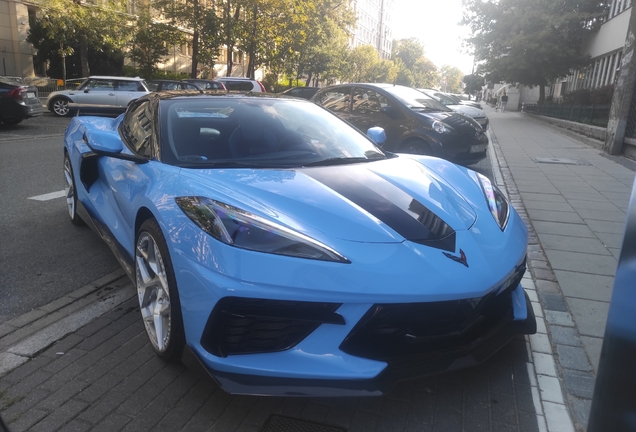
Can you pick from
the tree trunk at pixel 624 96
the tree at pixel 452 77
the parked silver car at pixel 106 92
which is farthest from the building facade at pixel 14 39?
the tree at pixel 452 77

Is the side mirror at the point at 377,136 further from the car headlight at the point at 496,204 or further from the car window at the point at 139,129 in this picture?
the car window at the point at 139,129

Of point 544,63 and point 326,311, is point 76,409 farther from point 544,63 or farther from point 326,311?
point 544,63

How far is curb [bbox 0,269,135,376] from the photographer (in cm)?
283

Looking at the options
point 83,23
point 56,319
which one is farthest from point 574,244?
point 83,23

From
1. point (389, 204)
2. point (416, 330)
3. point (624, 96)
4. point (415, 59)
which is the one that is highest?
point (415, 59)

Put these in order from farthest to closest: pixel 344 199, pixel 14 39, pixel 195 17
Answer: pixel 195 17, pixel 14 39, pixel 344 199

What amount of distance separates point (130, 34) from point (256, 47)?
9.70m

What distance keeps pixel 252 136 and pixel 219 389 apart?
1724 mm

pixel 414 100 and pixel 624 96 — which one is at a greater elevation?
pixel 624 96

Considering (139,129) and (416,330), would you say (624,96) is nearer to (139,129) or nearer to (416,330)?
(139,129)

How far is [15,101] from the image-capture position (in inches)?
523

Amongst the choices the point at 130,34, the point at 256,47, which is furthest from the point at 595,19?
the point at 130,34

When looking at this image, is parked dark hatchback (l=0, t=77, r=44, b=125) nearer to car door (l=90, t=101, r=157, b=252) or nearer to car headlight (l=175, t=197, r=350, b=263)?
car door (l=90, t=101, r=157, b=252)

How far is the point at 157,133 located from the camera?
3.26 metres
